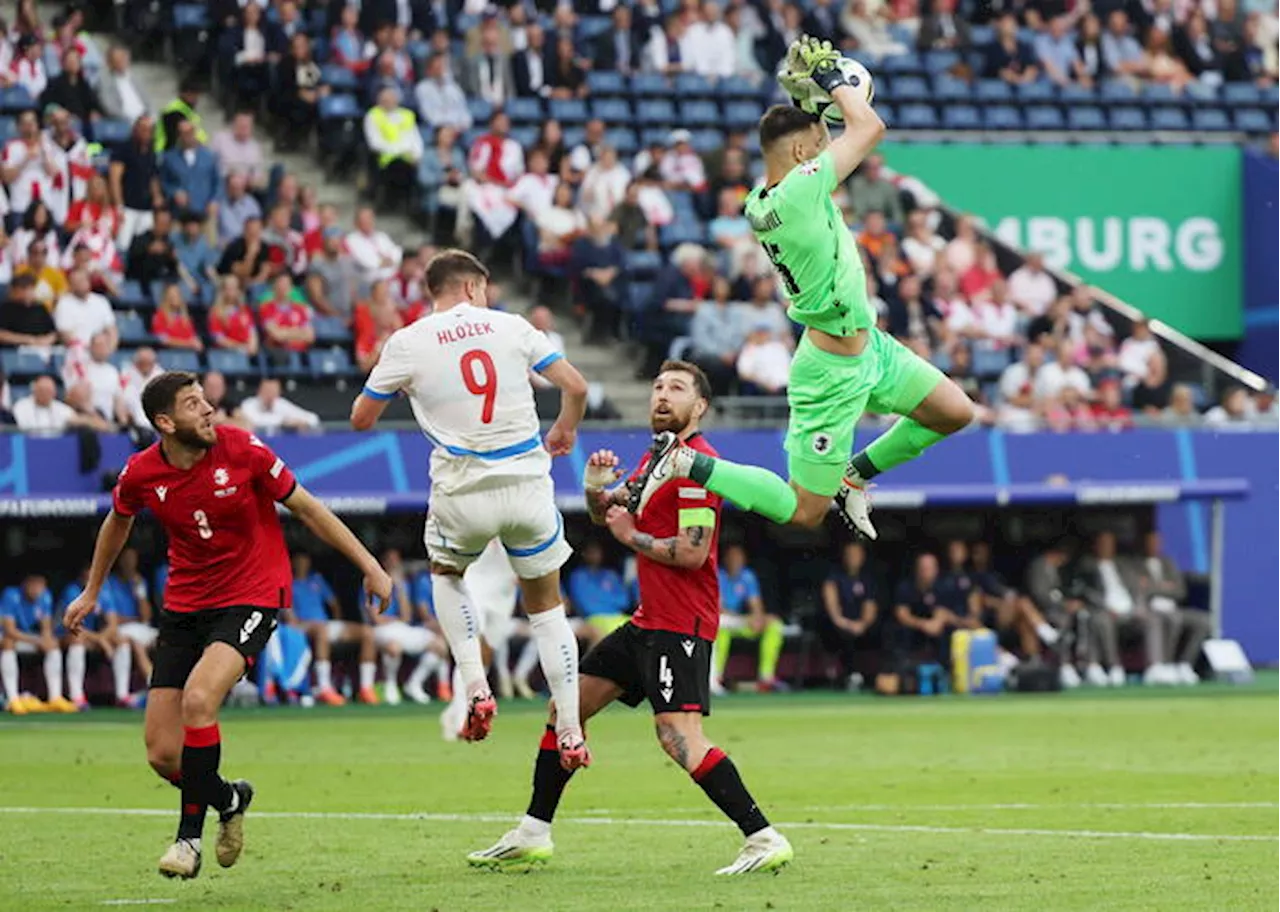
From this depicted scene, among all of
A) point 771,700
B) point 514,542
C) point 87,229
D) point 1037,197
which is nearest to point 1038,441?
point 771,700

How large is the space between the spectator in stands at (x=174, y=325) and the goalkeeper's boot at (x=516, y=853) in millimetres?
12954

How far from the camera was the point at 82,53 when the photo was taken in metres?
25.1

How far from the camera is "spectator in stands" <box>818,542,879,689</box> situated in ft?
81.3

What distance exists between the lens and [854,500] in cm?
1192

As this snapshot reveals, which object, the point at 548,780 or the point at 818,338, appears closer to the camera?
the point at 548,780

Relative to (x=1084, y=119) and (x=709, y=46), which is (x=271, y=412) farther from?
(x=1084, y=119)

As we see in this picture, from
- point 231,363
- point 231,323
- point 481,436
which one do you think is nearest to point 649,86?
point 231,323

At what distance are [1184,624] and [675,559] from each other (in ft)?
55.1

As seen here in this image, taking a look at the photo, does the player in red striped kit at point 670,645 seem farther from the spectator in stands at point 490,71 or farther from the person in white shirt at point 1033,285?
the person in white shirt at point 1033,285

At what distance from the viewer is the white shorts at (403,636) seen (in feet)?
76.4

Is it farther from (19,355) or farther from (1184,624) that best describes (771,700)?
(19,355)

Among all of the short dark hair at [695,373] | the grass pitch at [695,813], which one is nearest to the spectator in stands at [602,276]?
the grass pitch at [695,813]

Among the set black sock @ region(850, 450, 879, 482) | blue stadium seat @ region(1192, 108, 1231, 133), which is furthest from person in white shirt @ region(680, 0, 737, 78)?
black sock @ region(850, 450, 879, 482)

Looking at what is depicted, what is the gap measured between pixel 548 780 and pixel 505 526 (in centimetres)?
115
